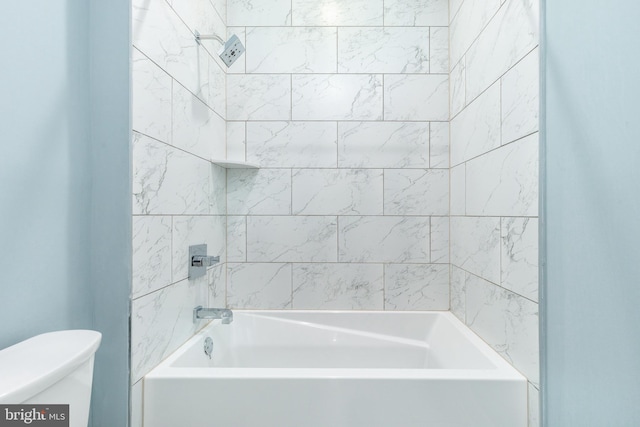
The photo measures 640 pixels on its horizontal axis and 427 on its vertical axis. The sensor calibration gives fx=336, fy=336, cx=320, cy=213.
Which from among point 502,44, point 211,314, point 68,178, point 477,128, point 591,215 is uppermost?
point 502,44

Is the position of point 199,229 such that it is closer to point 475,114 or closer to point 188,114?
point 188,114

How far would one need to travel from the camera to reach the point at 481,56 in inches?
56.4

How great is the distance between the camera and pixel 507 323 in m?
1.19

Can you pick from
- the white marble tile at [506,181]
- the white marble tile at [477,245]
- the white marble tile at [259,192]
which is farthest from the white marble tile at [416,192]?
the white marble tile at [259,192]

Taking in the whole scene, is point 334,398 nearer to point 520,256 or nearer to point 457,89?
point 520,256

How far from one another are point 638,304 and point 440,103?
1455 mm

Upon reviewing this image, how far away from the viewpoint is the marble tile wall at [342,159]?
189 cm

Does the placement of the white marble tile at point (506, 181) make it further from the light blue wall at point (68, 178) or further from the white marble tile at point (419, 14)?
the light blue wall at point (68, 178)

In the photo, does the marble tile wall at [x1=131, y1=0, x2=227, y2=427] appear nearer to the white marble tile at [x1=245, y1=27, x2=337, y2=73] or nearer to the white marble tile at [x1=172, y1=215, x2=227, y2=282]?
the white marble tile at [x1=172, y1=215, x2=227, y2=282]

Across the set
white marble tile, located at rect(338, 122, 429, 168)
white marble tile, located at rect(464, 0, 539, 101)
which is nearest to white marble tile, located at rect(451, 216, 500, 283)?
white marble tile, located at rect(338, 122, 429, 168)

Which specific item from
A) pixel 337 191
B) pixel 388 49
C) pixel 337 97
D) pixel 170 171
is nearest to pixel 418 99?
pixel 388 49

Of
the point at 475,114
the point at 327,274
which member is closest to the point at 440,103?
the point at 475,114

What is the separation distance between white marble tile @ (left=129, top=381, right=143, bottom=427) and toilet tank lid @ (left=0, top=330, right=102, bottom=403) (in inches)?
14.6

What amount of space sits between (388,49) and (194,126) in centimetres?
116
